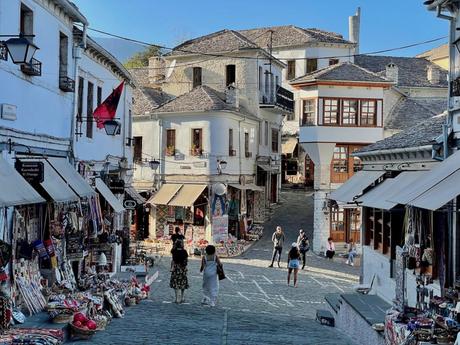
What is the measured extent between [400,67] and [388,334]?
1656 inches

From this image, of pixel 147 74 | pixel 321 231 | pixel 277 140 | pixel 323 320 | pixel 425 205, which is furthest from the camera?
pixel 147 74

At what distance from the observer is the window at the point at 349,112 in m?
33.8

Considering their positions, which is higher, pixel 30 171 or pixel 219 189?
pixel 30 171

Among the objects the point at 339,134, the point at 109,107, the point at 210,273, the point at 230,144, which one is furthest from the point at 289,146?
the point at 210,273

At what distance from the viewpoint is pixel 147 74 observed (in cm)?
4625

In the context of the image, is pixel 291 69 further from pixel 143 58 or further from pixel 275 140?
pixel 143 58

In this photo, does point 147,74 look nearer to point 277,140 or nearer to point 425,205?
point 277,140

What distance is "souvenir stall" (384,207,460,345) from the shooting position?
374 inches

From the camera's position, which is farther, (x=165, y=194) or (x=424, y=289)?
(x=165, y=194)

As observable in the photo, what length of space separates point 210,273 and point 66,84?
19.0ft

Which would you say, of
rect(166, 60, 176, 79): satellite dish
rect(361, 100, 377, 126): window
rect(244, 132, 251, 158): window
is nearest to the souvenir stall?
rect(361, 100, 377, 126): window

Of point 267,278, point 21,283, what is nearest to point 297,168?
point 267,278

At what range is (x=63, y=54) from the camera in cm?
1595

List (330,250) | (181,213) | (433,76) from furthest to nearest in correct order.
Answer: (433,76), (181,213), (330,250)
